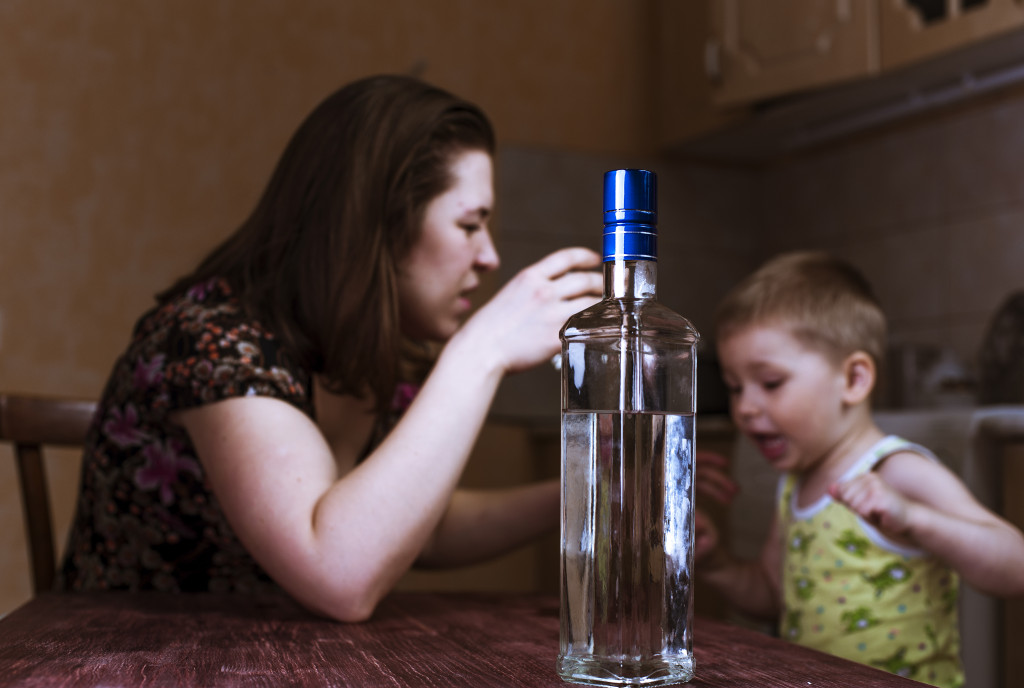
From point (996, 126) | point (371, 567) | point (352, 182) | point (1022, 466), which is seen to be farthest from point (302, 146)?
point (996, 126)

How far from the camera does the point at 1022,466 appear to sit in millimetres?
1533

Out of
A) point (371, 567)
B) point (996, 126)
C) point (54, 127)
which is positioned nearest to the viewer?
point (371, 567)

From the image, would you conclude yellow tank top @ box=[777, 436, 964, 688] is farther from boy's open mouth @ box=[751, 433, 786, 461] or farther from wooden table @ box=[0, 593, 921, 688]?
wooden table @ box=[0, 593, 921, 688]

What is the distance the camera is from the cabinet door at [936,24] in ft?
6.51

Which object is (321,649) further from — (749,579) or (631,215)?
(749,579)

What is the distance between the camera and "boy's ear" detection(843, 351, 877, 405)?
4.49 ft

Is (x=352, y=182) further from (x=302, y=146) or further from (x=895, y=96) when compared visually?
(x=895, y=96)

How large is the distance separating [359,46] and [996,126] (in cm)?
167

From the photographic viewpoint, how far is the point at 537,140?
10.1 feet

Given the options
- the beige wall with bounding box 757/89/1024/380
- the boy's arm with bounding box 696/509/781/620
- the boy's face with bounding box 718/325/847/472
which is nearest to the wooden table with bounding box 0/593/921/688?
the boy's arm with bounding box 696/509/781/620

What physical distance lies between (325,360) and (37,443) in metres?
0.42

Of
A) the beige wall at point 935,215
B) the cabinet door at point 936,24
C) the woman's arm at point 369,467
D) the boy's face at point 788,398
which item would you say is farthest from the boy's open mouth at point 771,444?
the beige wall at point 935,215

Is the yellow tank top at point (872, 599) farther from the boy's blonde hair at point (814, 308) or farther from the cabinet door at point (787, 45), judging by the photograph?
the cabinet door at point (787, 45)

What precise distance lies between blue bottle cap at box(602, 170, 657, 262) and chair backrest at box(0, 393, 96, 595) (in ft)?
3.04
